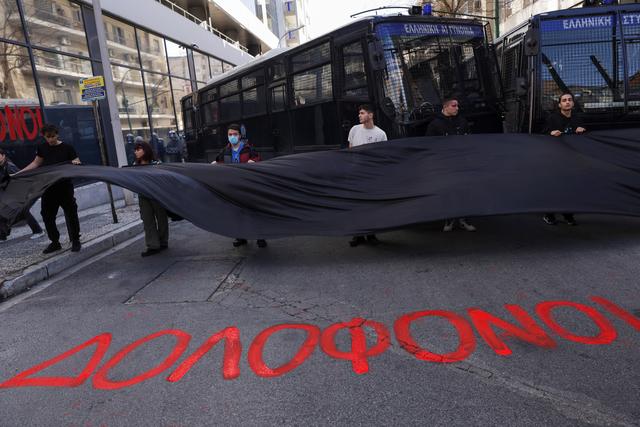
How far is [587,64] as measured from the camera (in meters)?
7.47

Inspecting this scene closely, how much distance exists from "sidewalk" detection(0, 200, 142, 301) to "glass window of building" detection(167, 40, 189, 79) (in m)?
11.8

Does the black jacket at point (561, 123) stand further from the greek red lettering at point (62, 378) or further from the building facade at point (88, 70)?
the building facade at point (88, 70)

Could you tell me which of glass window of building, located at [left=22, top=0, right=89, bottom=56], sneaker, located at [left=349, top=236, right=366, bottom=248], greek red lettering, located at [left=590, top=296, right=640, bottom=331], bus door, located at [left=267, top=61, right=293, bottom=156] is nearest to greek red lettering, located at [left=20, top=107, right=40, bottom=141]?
glass window of building, located at [left=22, top=0, right=89, bottom=56]

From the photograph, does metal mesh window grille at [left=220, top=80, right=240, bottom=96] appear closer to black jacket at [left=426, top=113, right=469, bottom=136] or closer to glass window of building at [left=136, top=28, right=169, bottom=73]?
glass window of building at [left=136, top=28, right=169, bottom=73]

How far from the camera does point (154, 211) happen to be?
627 centimetres

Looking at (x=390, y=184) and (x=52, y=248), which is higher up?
(x=390, y=184)

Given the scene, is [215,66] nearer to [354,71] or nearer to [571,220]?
[354,71]

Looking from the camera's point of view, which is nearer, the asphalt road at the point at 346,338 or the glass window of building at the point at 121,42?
the asphalt road at the point at 346,338

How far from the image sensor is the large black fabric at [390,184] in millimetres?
5215

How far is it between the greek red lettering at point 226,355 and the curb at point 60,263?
2.87m

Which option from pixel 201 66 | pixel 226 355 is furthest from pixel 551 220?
pixel 201 66

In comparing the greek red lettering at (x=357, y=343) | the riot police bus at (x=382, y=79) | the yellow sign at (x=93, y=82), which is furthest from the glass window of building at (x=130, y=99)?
the greek red lettering at (x=357, y=343)

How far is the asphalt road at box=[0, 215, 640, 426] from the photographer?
258 cm

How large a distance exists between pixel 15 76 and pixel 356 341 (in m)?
10.6
